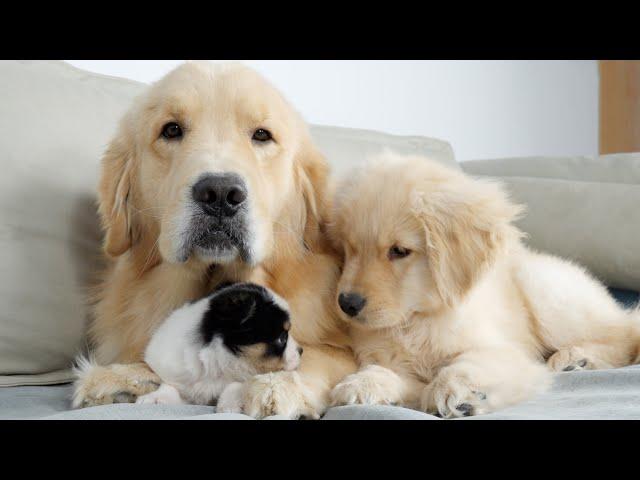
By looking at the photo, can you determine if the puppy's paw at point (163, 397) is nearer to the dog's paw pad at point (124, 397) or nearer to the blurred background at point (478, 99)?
the dog's paw pad at point (124, 397)

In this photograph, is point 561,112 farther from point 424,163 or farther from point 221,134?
point 221,134

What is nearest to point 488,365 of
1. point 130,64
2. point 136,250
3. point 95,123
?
point 136,250

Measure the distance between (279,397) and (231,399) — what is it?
0.14 m

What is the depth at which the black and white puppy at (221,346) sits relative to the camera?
187cm

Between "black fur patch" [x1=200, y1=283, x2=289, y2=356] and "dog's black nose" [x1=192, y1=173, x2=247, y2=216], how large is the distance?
0.22 metres

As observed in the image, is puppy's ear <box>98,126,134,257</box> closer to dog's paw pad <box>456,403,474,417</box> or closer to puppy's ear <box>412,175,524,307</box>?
puppy's ear <box>412,175,524,307</box>

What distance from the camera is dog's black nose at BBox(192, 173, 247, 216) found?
1844 mm

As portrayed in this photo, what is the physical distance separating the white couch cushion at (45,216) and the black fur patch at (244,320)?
0.58 metres

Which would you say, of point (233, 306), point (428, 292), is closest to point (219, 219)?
point (233, 306)

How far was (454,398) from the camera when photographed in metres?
1.74

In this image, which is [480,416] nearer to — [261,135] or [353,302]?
[353,302]

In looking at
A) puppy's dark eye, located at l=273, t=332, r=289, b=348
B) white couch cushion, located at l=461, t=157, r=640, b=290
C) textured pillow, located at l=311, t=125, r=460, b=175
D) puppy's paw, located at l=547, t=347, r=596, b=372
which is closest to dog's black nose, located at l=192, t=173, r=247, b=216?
puppy's dark eye, located at l=273, t=332, r=289, b=348

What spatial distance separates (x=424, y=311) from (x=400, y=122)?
3.25 meters
